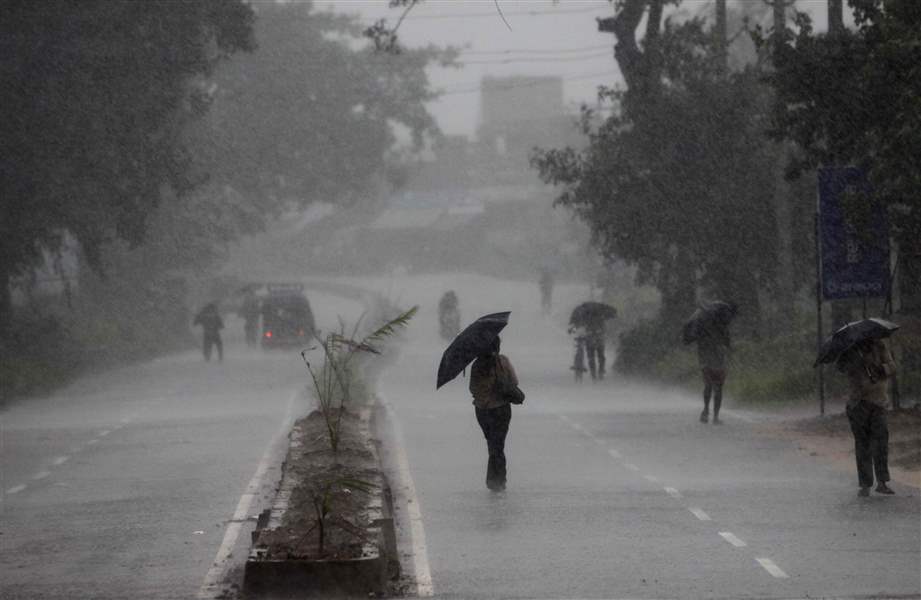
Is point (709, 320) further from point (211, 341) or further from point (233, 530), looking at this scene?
point (211, 341)

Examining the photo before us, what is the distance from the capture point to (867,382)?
673 inches

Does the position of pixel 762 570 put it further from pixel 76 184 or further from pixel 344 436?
pixel 76 184

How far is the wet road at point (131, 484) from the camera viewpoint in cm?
1328

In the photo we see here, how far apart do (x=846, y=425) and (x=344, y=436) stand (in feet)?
26.5

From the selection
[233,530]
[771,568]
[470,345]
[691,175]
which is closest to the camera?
[771,568]

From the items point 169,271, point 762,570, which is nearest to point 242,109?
point 169,271

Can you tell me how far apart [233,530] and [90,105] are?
2265 cm

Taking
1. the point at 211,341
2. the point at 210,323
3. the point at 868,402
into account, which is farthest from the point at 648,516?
the point at 211,341

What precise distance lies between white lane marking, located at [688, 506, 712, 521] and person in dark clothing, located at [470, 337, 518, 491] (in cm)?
233

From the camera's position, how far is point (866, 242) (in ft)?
79.4

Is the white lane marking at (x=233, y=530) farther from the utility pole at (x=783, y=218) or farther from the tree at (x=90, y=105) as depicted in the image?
the utility pole at (x=783, y=218)

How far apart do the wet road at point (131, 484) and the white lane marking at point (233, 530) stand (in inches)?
1.1

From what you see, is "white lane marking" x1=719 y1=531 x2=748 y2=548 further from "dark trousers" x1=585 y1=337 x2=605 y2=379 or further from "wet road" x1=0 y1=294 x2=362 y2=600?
"dark trousers" x1=585 y1=337 x2=605 y2=379

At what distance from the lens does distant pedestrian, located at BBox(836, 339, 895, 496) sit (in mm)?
17062
